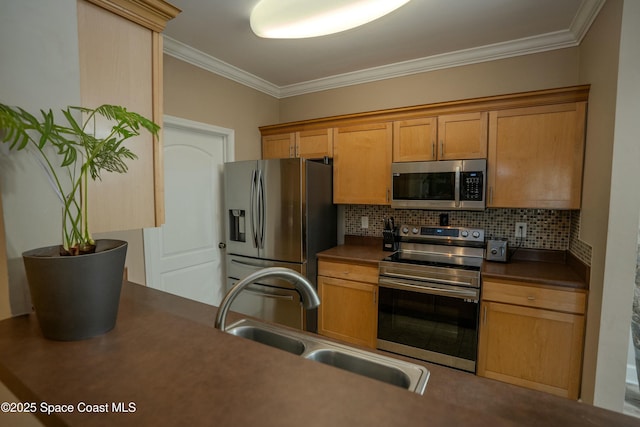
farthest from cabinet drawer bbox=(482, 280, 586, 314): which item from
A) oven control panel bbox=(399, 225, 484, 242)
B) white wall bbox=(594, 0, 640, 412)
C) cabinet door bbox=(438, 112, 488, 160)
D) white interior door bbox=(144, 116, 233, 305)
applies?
white interior door bbox=(144, 116, 233, 305)

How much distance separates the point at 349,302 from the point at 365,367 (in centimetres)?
185

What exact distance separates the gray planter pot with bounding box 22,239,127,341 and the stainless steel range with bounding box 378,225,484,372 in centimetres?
207

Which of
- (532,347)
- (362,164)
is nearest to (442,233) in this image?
(362,164)

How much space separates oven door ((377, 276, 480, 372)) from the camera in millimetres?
2217

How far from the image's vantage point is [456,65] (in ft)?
8.90

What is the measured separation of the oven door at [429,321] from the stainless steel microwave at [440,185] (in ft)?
2.17

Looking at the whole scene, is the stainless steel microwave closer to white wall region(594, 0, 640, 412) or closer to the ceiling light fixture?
white wall region(594, 0, 640, 412)

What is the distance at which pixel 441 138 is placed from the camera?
8.38ft

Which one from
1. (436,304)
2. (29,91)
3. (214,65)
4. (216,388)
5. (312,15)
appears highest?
(214,65)

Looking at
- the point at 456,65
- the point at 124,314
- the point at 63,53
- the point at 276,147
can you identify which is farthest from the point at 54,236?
the point at 456,65

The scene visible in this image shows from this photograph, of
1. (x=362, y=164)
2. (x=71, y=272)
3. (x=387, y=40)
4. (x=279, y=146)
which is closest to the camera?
(x=71, y=272)

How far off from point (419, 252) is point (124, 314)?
8.08 feet

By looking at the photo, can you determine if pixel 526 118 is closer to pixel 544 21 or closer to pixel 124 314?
pixel 544 21

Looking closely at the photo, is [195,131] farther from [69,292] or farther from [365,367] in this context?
[365,367]
